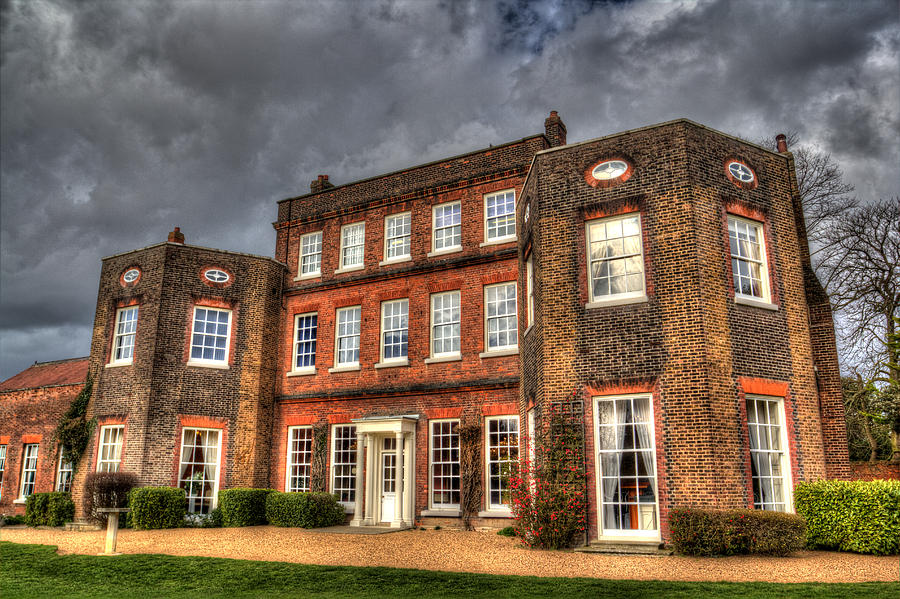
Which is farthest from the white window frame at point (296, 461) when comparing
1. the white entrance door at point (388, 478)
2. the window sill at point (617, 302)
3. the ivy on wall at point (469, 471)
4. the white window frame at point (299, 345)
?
the window sill at point (617, 302)

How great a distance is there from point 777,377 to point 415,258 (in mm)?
10364

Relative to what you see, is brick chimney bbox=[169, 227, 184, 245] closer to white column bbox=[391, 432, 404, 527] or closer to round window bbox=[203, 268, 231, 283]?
round window bbox=[203, 268, 231, 283]

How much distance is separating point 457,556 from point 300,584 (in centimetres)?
326

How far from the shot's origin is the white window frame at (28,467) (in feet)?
76.9

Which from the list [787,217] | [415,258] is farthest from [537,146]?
[787,217]

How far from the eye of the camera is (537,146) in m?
18.3

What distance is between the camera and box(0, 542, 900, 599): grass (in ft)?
27.6

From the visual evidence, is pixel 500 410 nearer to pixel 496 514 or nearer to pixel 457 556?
pixel 496 514

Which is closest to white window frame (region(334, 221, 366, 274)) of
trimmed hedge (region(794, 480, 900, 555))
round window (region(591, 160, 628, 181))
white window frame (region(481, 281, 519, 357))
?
white window frame (region(481, 281, 519, 357))

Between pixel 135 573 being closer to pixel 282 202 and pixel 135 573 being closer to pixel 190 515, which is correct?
pixel 190 515

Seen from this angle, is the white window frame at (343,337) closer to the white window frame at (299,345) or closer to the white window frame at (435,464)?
the white window frame at (299,345)

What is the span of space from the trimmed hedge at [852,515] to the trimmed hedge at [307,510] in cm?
1115

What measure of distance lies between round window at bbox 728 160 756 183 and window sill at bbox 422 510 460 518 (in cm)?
1027

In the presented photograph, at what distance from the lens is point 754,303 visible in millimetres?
13195
